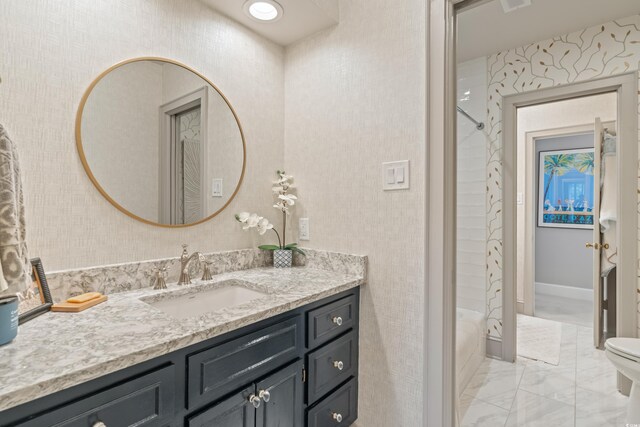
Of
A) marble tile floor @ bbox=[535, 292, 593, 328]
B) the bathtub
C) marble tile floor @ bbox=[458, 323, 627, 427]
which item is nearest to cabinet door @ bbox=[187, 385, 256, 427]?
marble tile floor @ bbox=[458, 323, 627, 427]

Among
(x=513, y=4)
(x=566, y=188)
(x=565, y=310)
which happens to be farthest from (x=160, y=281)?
(x=566, y=188)

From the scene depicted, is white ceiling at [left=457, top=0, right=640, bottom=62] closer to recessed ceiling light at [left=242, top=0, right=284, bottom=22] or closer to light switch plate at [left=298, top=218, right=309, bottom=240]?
recessed ceiling light at [left=242, top=0, right=284, bottom=22]

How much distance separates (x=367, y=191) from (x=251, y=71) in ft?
3.06

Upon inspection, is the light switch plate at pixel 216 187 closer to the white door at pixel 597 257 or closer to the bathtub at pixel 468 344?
the bathtub at pixel 468 344

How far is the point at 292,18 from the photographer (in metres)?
1.68

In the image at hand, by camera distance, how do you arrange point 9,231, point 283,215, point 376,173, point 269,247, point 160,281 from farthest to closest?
point 283,215 < point 269,247 < point 376,173 < point 160,281 < point 9,231

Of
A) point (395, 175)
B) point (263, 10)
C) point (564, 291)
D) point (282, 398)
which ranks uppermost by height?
point (263, 10)

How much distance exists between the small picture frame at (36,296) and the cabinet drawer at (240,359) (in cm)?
51

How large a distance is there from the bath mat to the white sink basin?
8.17ft

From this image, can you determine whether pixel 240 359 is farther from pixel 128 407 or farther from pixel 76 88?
pixel 76 88

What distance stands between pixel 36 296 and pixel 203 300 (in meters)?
0.56

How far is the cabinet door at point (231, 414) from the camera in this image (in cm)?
91

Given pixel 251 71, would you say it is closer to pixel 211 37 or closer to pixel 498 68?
pixel 211 37

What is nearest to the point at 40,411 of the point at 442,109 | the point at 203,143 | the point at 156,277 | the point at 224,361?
the point at 224,361
